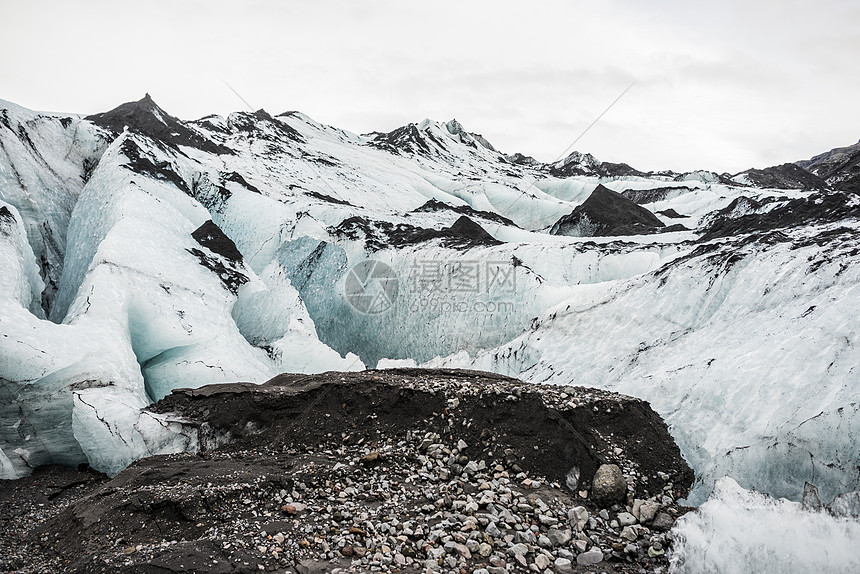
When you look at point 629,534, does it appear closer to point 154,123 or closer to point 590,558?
point 590,558

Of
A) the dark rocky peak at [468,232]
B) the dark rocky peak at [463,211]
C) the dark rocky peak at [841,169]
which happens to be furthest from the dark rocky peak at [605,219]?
the dark rocky peak at [841,169]

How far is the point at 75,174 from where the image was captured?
13.5 m

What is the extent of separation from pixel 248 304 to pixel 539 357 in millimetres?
7054

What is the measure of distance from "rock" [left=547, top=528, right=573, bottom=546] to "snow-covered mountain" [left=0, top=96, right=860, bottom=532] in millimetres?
1499

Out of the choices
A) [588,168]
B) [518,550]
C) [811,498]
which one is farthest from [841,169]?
[518,550]

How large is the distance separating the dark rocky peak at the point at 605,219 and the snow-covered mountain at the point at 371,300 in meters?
0.09

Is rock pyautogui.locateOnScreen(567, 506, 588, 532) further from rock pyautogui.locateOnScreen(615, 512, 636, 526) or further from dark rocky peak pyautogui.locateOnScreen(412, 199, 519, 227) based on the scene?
dark rocky peak pyautogui.locateOnScreen(412, 199, 519, 227)

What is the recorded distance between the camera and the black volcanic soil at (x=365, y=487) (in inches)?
146

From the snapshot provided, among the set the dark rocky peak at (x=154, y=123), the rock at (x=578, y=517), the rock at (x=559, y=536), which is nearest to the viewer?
the rock at (x=559, y=536)

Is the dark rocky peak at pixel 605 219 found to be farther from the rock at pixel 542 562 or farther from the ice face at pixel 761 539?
the rock at pixel 542 562

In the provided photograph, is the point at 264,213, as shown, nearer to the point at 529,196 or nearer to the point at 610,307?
the point at 610,307

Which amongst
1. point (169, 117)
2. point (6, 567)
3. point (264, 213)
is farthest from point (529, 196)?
point (6, 567)

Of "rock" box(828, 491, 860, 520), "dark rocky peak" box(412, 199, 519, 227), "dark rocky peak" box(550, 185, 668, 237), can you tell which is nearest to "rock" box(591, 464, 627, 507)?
"rock" box(828, 491, 860, 520)

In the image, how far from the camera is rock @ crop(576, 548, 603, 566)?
12.1 feet
